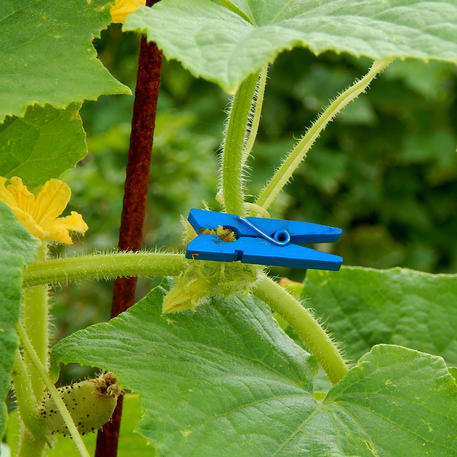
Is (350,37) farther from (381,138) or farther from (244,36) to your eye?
(381,138)

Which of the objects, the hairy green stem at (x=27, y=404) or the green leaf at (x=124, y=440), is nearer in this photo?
the hairy green stem at (x=27, y=404)

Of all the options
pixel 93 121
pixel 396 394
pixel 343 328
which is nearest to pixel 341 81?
pixel 93 121

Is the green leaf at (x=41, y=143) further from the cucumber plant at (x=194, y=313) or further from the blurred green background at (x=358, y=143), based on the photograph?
the blurred green background at (x=358, y=143)

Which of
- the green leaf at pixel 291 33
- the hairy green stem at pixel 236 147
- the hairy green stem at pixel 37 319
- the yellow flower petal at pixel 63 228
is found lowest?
the hairy green stem at pixel 37 319

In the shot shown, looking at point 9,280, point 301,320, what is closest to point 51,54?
point 9,280

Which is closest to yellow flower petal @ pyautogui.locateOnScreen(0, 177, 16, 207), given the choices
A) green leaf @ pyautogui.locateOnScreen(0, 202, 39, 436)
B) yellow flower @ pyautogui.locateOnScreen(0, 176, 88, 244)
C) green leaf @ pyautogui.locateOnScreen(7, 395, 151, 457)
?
yellow flower @ pyautogui.locateOnScreen(0, 176, 88, 244)

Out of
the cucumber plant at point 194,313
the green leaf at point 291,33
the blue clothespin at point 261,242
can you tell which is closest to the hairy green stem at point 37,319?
the cucumber plant at point 194,313

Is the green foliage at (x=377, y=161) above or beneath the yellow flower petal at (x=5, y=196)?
beneath

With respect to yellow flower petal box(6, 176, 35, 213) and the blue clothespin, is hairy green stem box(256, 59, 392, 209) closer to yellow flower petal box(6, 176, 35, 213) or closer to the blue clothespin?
the blue clothespin
